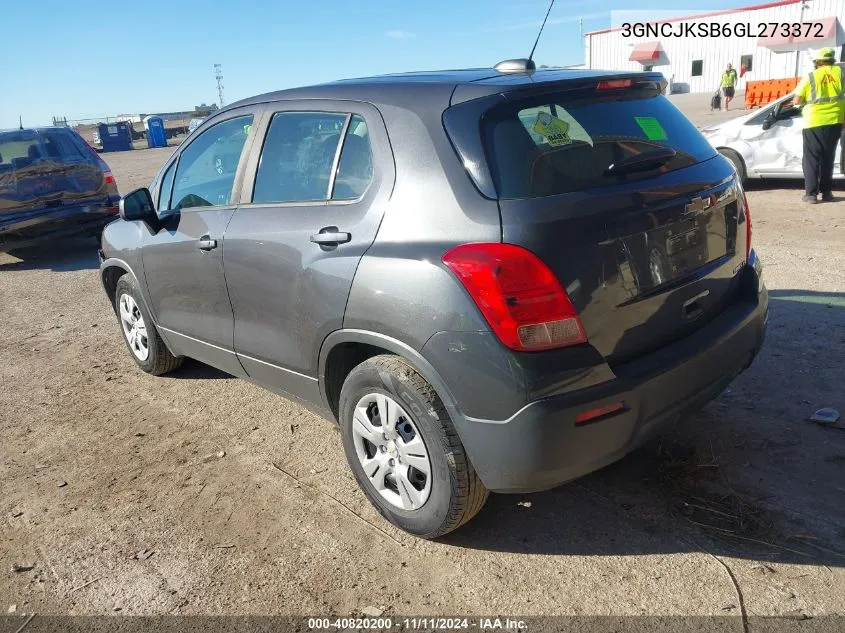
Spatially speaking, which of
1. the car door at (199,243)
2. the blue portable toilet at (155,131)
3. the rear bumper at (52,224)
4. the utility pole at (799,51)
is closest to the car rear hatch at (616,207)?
the car door at (199,243)

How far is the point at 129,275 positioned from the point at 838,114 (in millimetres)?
8338

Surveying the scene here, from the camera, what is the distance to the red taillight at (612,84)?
2939mm

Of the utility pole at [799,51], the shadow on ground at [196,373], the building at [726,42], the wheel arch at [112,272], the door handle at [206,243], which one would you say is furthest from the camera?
the building at [726,42]

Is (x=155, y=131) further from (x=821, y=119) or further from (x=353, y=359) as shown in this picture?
(x=353, y=359)

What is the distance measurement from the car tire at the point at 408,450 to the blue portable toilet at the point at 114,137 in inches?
1858

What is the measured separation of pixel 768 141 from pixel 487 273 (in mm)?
9117

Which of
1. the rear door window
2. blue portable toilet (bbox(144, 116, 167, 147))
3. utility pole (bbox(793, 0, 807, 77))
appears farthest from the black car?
utility pole (bbox(793, 0, 807, 77))

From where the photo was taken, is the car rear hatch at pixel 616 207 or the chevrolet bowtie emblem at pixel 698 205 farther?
the chevrolet bowtie emblem at pixel 698 205

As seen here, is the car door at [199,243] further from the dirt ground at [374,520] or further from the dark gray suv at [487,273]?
the dirt ground at [374,520]

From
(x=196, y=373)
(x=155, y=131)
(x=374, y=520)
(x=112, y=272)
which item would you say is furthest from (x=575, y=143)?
(x=155, y=131)

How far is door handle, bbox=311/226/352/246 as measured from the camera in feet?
9.59

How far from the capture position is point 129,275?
4762 millimetres

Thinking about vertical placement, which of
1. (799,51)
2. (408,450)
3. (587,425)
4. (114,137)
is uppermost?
(799,51)

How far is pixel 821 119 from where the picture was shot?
8742 mm
